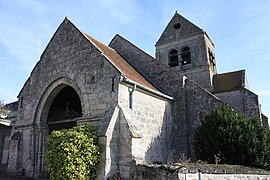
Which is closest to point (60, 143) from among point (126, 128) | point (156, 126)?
point (126, 128)

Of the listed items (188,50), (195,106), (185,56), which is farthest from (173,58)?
(195,106)

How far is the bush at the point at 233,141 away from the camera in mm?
9156

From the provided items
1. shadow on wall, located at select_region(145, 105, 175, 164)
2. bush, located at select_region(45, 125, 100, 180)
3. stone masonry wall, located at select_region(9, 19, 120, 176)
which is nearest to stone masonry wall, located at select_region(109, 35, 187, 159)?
shadow on wall, located at select_region(145, 105, 175, 164)

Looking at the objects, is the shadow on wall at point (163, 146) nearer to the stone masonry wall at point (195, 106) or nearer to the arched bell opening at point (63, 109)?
the stone masonry wall at point (195, 106)

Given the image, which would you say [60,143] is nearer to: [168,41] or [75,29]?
[75,29]

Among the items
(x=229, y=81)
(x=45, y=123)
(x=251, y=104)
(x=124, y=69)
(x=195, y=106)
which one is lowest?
(x=45, y=123)

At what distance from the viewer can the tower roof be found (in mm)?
21016

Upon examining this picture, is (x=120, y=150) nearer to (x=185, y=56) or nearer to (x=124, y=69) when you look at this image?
(x=124, y=69)

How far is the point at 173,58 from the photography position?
21.6 metres

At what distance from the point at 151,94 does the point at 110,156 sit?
354 cm

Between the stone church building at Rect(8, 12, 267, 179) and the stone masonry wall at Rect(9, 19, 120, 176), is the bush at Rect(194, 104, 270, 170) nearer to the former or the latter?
the stone church building at Rect(8, 12, 267, 179)

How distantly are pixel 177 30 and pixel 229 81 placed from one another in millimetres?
6542

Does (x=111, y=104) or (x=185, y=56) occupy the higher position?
(x=185, y=56)

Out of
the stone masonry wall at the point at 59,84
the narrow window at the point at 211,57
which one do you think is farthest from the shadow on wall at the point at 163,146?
the narrow window at the point at 211,57
